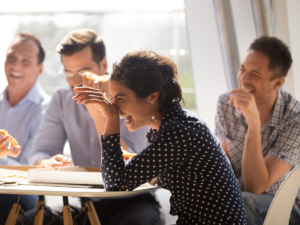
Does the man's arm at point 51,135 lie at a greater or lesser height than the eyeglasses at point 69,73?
lesser

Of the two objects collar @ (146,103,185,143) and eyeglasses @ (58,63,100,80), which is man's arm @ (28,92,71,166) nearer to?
eyeglasses @ (58,63,100,80)

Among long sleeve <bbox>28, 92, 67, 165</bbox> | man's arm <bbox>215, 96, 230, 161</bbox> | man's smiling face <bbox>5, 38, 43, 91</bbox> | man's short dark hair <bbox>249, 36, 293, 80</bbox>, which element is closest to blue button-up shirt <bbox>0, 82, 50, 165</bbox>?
man's smiling face <bbox>5, 38, 43, 91</bbox>

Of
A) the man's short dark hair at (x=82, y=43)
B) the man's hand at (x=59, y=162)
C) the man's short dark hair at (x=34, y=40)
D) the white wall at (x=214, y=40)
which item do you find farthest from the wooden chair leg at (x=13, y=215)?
the white wall at (x=214, y=40)

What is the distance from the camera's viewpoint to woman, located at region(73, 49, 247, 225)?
3.92 feet

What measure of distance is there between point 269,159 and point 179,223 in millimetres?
870

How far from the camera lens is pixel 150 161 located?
46.6 inches

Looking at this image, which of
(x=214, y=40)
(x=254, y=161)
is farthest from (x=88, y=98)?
(x=214, y=40)

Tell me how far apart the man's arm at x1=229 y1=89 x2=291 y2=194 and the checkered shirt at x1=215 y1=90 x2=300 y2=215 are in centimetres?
7

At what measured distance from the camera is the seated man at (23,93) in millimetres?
2654

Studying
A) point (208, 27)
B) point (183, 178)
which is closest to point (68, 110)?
point (183, 178)

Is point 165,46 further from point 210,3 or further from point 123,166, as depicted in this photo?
point 123,166

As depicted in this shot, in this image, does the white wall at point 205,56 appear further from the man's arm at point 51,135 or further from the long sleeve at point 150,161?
the long sleeve at point 150,161

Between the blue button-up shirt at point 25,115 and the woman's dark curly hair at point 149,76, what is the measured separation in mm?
1532

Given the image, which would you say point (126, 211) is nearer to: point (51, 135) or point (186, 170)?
point (186, 170)
